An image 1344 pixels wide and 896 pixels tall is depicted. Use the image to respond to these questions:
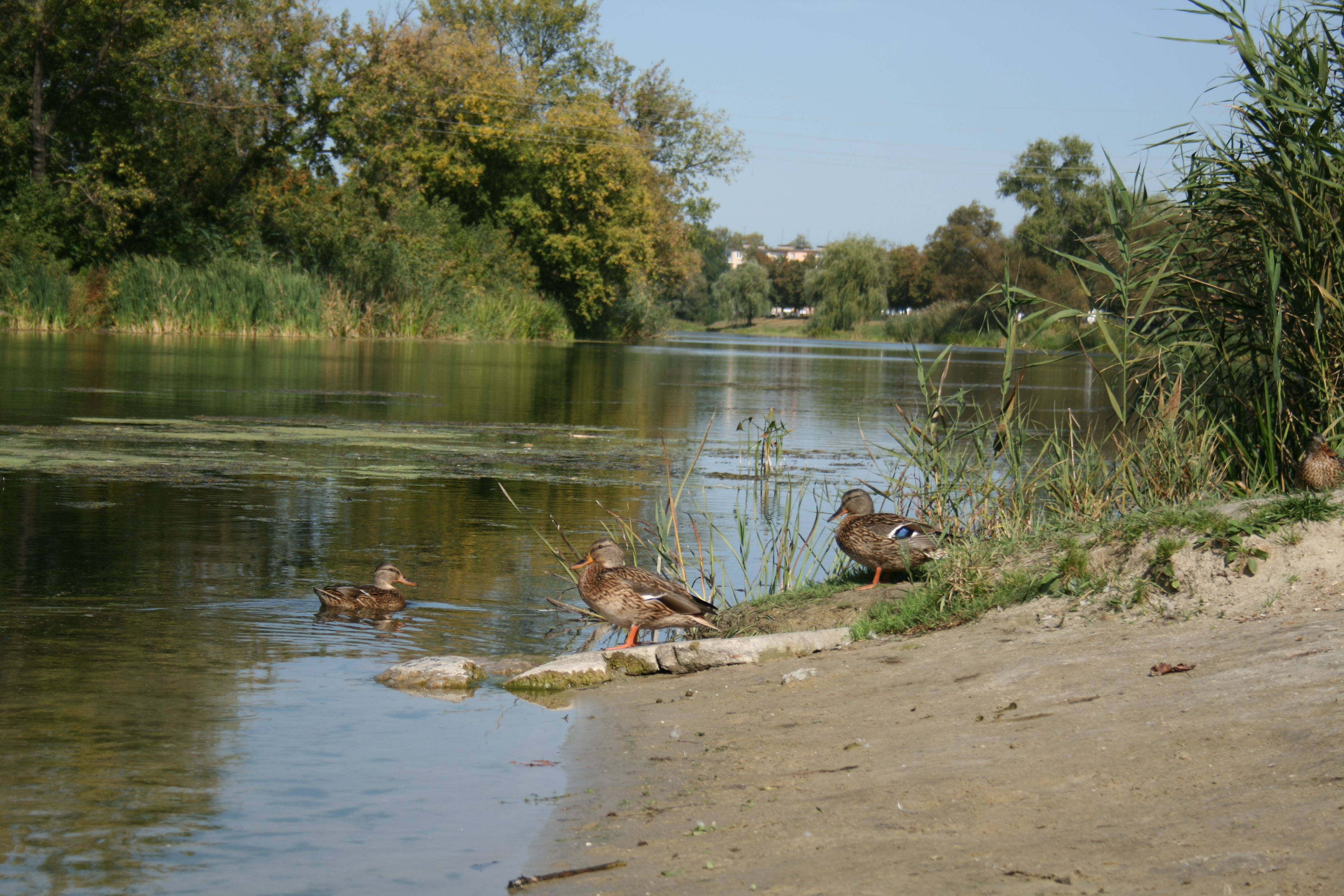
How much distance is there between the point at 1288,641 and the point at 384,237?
4457 cm

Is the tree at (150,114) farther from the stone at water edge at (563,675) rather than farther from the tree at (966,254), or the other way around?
the tree at (966,254)

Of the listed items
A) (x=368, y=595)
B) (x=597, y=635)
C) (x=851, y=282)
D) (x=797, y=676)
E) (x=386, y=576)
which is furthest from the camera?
(x=851, y=282)

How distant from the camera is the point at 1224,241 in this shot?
8.18m

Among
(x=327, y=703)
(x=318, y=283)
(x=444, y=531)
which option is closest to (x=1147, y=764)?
(x=327, y=703)

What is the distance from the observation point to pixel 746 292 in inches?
4948

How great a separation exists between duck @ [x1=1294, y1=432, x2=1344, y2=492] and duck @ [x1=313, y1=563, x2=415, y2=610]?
5.08 m

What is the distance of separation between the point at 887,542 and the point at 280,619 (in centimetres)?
342

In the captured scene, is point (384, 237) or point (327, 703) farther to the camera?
point (384, 237)

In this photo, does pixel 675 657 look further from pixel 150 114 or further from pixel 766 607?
pixel 150 114

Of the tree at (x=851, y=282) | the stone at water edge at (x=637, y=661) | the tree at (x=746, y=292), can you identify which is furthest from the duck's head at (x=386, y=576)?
the tree at (x=746, y=292)

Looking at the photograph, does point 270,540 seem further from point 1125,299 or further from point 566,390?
point 566,390

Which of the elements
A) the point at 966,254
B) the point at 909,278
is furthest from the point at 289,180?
the point at 909,278

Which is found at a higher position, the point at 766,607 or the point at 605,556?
the point at 605,556

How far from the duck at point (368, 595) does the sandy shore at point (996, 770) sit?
1931mm
